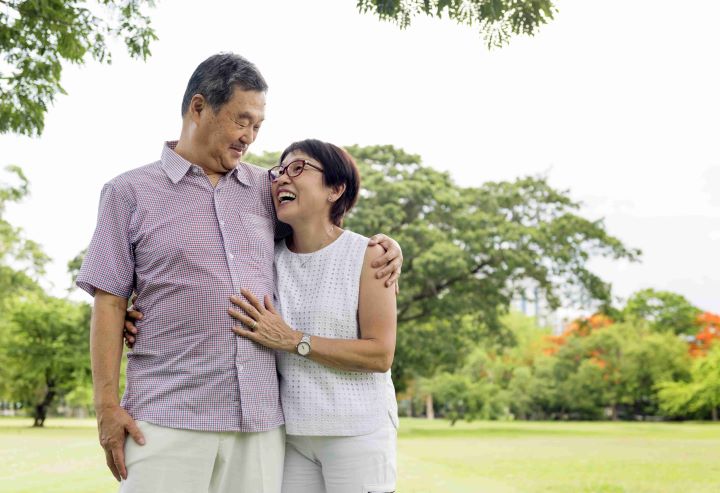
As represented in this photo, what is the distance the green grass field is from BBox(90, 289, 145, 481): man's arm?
6430mm

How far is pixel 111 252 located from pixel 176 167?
0.27 m

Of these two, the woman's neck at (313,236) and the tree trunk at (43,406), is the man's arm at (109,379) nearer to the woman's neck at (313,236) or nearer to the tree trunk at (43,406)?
the woman's neck at (313,236)

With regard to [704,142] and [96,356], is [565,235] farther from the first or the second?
[704,142]

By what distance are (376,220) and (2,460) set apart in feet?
22.5

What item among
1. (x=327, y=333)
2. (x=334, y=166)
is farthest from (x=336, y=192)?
(x=327, y=333)

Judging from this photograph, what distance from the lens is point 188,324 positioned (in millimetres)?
1966

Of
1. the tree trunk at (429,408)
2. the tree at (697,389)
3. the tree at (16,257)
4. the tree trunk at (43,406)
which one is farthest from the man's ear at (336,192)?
the tree trunk at (429,408)

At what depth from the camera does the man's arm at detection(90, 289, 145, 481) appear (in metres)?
1.92

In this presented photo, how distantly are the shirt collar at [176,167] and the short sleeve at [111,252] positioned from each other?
0.13 metres

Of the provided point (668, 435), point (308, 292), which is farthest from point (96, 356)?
point (668, 435)

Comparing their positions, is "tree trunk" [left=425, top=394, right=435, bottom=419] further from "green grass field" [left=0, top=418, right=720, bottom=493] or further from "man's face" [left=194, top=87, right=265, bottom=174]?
"man's face" [left=194, top=87, right=265, bottom=174]

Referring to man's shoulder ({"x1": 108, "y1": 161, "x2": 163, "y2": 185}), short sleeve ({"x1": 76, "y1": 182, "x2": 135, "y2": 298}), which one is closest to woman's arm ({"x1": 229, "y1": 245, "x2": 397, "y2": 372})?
short sleeve ({"x1": 76, "y1": 182, "x2": 135, "y2": 298})

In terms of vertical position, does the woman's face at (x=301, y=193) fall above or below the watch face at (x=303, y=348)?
above

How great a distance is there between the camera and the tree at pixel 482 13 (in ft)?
14.2
